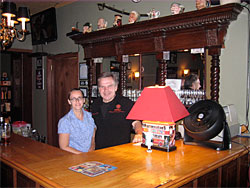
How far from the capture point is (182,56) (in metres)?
2.90

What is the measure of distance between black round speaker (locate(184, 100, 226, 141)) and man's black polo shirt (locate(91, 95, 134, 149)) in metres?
0.64

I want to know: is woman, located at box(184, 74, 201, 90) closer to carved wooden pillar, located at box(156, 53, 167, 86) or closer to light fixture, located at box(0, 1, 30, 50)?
carved wooden pillar, located at box(156, 53, 167, 86)

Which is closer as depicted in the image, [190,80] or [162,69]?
[190,80]

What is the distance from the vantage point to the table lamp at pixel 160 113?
1.83 m

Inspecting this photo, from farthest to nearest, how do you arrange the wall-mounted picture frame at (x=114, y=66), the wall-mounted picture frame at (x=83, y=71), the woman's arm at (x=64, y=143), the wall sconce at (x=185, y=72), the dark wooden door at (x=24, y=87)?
the dark wooden door at (x=24, y=87) → the wall-mounted picture frame at (x=83, y=71) → the wall-mounted picture frame at (x=114, y=66) → the wall sconce at (x=185, y=72) → the woman's arm at (x=64, y=143)

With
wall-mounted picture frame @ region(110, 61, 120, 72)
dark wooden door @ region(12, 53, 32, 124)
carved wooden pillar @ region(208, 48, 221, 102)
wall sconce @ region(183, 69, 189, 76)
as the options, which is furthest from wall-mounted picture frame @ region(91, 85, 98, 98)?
dark wooden door @ region(12, 53, 32, 124)

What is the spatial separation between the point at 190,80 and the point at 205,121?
0.90 metres

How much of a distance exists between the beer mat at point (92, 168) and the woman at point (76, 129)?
0.68 m

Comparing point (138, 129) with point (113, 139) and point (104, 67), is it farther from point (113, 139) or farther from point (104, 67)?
point (104, 67)

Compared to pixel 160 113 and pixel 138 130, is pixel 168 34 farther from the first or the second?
pixel 160 113

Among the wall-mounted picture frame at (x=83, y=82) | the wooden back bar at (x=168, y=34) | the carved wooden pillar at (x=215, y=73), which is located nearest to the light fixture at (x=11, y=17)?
the wooden back bar at (x=168, y=34)

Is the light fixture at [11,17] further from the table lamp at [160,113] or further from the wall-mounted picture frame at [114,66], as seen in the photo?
the table lamp at [160,113]

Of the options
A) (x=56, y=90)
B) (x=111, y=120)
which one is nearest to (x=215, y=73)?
(x=111, y=120)

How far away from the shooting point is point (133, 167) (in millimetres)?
1571
